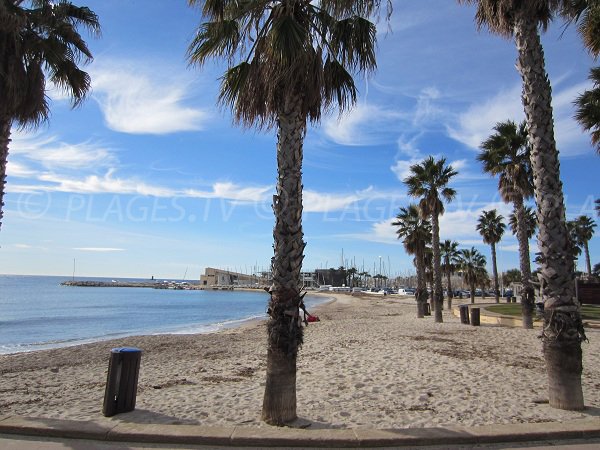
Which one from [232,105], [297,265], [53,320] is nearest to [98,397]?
[297,265]

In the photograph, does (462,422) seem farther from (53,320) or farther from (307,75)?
(53,320)

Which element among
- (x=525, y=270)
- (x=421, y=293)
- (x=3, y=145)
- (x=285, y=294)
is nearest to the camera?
(x=285, y=294)

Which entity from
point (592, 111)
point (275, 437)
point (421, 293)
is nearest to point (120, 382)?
point (275, 437)

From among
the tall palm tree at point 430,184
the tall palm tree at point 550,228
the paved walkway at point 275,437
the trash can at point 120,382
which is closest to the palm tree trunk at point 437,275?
the tall palm tree at point 430,184

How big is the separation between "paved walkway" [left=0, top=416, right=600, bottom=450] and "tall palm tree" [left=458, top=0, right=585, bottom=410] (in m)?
1.01

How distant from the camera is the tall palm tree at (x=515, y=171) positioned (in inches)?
792

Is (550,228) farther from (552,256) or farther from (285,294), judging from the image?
(285,294)

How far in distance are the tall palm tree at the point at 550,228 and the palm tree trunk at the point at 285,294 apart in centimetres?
350

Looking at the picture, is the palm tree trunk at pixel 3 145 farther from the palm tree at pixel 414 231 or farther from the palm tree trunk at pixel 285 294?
the palm tree at pixel 414 231

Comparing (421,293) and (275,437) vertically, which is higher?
(421,293)

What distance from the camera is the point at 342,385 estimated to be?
8.53 metres

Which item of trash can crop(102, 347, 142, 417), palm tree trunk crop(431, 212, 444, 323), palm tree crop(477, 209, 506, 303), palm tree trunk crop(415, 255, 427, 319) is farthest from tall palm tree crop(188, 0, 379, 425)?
palm tree crop(477, 209, 506, 303)

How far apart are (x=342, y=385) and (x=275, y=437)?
3.82m

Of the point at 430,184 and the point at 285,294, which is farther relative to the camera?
the point at 430,184
